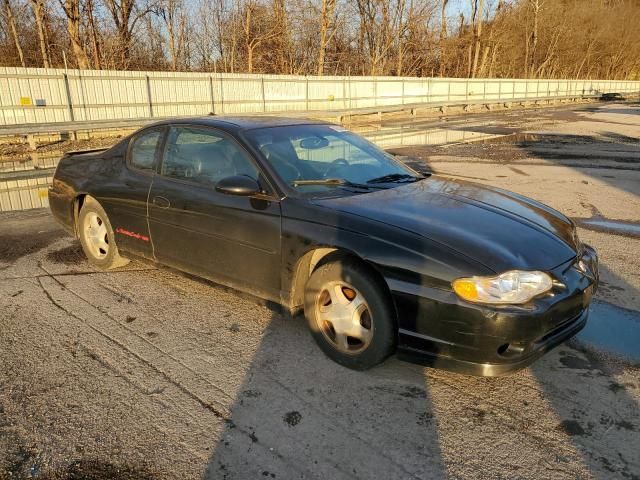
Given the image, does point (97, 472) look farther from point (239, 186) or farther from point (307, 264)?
point (239, 186)

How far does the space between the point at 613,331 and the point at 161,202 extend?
11.8 ft

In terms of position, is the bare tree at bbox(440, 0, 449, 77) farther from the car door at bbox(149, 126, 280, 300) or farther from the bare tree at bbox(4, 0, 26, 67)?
the car door at bbox(149, 126, 280, 300)

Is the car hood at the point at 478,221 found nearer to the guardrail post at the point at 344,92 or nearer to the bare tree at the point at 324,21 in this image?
the guardrail post at the point at 344,92

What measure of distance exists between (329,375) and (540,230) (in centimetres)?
163

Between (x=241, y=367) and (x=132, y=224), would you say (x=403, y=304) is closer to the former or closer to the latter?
(x=241, y=367)

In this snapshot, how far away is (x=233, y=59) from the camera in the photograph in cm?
3700

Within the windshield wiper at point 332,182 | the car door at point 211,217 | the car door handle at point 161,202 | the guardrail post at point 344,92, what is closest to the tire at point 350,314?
the car door at point 211,217

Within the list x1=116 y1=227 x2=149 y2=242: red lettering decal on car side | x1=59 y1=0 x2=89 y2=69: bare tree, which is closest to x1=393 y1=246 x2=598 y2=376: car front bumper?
x1=116 y1=227 x2=149 y2=242: red lettering decal on car side

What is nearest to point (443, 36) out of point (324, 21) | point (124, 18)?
point (324, 21)

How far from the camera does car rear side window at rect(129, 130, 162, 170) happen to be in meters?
Result: 4.38

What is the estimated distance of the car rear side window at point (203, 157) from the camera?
3.78 metres

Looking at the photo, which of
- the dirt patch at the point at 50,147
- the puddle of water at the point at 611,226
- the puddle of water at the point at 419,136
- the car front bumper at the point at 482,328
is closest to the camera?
the car front bumper at the point at 482,328

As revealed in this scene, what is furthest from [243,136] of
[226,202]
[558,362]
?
[558,362]

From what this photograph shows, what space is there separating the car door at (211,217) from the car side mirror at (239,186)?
72mm
